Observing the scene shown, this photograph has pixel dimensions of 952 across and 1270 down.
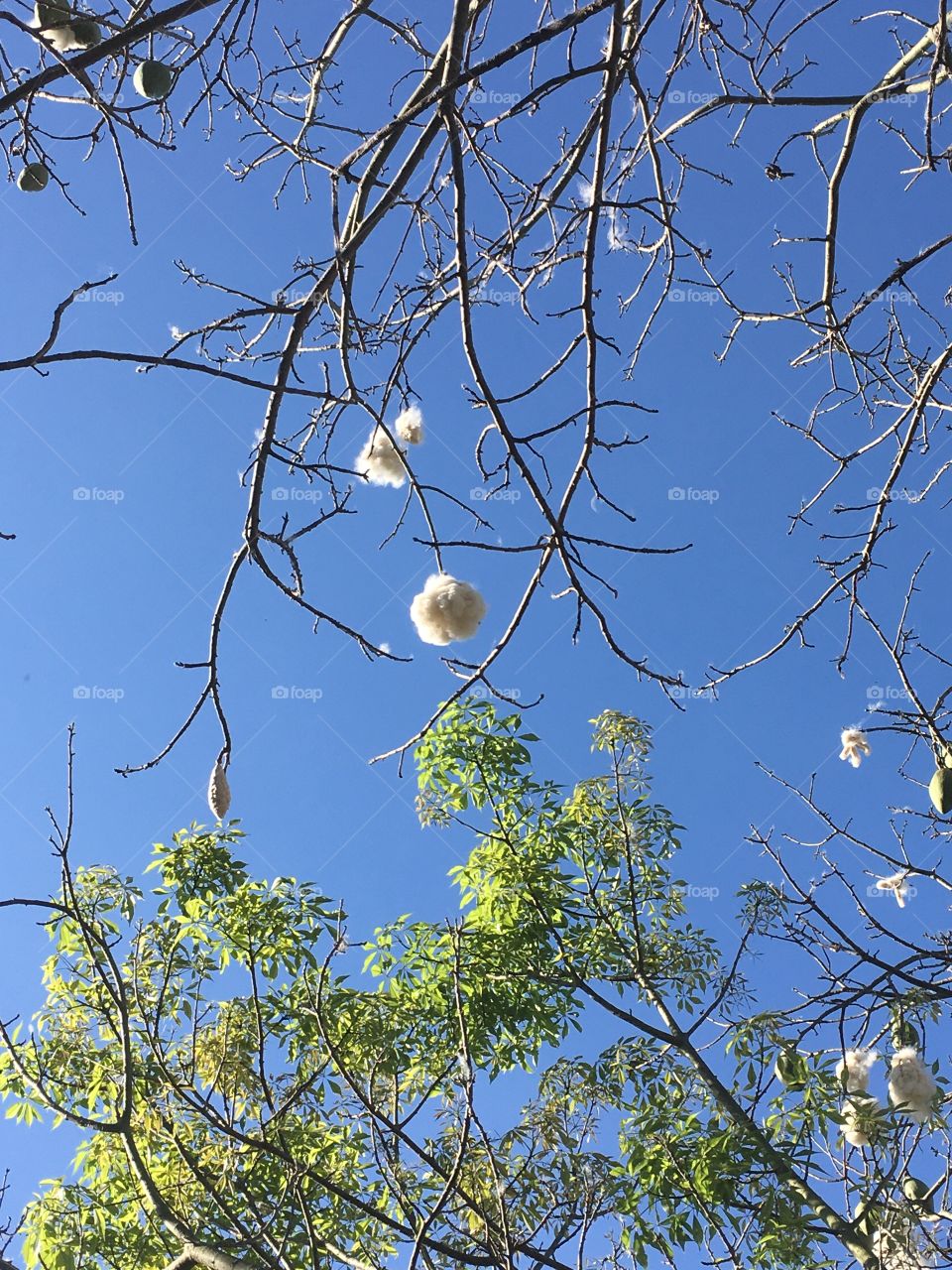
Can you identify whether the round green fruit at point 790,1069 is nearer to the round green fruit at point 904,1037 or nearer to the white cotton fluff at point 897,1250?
the round green fruit at point 904,1037

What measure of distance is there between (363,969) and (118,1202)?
1.10 meters

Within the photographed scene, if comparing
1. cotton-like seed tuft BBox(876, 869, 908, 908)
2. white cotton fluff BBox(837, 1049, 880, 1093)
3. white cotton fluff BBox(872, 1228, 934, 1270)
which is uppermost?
cotton-like seed tuft BBox(876, 869, 908, 908)

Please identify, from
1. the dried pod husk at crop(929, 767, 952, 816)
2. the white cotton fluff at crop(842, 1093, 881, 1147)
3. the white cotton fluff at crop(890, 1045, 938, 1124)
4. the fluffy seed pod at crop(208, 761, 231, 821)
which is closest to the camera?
the fluffy seed pod at crop(208, 761, 231, 821)

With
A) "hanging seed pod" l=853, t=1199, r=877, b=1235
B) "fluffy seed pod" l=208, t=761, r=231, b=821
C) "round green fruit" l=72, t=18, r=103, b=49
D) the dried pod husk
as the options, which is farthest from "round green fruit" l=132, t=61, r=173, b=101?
"hanging seed pod" l=853, t=1199, r=877, b=1235

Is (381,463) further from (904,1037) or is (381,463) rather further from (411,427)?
(904,1037)

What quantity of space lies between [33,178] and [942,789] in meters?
2.24

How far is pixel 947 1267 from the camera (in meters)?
2.46

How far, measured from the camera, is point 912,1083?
2748mm

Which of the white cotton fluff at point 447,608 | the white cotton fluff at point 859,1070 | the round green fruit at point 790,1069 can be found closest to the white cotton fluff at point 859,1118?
the white cotton fluff at point 859,1070

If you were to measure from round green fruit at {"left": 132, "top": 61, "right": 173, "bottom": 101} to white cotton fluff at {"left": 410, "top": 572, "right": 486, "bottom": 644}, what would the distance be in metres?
1.10

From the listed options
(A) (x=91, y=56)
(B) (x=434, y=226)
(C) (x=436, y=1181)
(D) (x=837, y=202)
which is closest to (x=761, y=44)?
(D) (x=837, y=202)

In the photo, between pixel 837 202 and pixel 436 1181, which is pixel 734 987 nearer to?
pixel 436 1181

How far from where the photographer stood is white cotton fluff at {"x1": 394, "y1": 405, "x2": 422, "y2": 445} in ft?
7.20

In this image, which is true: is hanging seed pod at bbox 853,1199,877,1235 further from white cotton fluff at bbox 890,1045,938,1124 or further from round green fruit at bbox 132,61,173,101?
round green fruit at bbox 132,61,173,101
